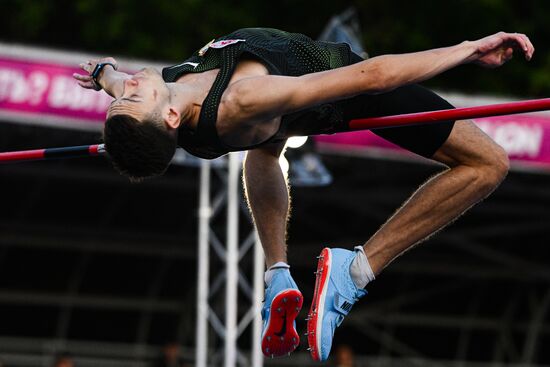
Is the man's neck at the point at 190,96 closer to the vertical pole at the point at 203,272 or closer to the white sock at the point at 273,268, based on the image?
the white sock at the point at 273,268

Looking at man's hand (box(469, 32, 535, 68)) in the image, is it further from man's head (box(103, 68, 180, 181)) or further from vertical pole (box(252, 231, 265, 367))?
vertical pole (box(252, 231, 265, 367))

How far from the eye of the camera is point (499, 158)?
6.55 m

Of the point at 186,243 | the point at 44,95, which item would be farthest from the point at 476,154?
the point at 186,243

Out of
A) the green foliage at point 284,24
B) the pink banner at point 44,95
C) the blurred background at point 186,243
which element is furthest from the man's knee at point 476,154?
the green foliage at point 284,24

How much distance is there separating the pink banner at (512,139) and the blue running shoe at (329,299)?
6029 mm

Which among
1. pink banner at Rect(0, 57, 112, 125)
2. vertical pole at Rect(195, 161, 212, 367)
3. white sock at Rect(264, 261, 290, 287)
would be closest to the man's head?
white sock at Rect(264, 261, 290, 287)

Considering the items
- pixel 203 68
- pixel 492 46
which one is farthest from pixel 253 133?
pixel 492 46

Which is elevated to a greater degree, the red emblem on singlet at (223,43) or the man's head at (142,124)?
the red emblem on singlet at (223,43)

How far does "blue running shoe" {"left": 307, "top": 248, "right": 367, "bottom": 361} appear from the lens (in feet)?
21.5

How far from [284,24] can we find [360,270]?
15.8 metres

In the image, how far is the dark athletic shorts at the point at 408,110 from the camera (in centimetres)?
639

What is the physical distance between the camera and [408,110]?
6410mm

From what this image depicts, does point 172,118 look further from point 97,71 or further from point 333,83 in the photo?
point 97,71

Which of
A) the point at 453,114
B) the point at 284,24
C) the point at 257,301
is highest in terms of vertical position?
the point at 284,24
